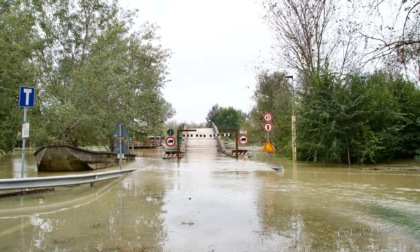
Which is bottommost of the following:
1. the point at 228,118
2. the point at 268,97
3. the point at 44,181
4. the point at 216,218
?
the point at 216,218

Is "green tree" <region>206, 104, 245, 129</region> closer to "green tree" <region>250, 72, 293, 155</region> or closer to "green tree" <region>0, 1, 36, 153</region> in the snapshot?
"green tree" <region>250, 72, 293, 155</region>

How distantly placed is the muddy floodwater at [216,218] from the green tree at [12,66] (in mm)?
7693

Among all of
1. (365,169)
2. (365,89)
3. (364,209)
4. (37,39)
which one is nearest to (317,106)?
(365,89)

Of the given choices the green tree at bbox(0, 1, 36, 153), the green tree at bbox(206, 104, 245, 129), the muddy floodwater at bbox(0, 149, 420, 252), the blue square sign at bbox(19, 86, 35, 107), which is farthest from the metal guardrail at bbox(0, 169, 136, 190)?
the green tree at bbox(206, 104, 245, 129)

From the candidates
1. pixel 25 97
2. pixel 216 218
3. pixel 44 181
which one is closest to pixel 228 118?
pixel 25 97

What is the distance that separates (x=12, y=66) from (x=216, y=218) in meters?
13.7

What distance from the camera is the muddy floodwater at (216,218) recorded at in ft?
16.5

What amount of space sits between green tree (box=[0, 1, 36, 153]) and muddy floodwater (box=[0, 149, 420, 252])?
7693 millimetres

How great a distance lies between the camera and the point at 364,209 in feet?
24.2

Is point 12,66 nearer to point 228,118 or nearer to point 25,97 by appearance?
point 25,97

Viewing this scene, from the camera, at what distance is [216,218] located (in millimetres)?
6668

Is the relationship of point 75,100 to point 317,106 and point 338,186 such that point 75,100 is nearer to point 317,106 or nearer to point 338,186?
point 317,106

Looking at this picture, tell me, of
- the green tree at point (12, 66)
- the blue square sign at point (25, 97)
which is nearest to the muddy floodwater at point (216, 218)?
the blue square sign at point (25, 97)

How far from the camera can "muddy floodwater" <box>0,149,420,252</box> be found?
16.5ft
